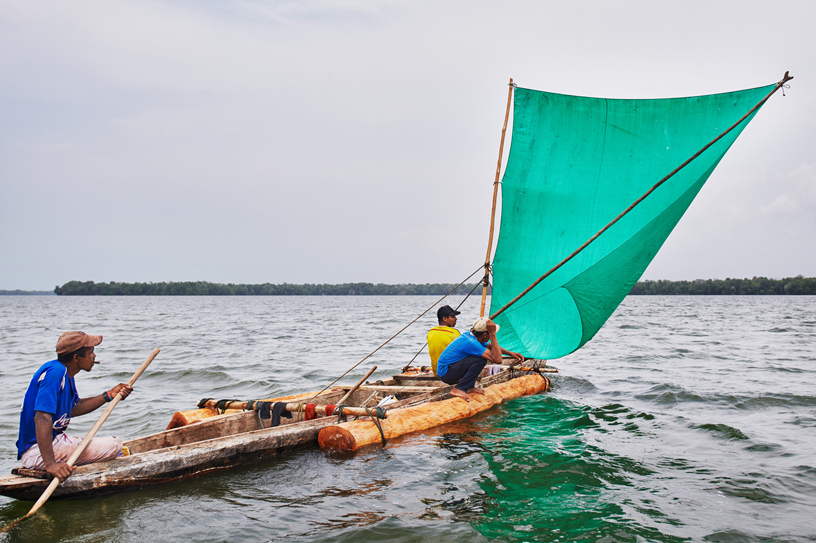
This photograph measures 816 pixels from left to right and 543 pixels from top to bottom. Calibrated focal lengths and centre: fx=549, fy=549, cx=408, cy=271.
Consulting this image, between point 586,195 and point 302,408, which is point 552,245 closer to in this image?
point 586,195

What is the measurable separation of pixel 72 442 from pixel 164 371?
11319 millimetres

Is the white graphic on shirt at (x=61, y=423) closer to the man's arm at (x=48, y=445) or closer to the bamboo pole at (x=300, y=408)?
the man's arm at (x=48, y=445)

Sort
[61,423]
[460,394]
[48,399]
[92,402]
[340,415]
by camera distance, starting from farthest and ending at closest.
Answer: [460,394], [340,415], [92,402], [61,423], [48,399]

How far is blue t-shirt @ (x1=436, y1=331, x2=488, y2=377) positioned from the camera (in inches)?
350

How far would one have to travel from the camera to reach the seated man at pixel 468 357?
893 centimetres

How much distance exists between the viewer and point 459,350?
9.05m

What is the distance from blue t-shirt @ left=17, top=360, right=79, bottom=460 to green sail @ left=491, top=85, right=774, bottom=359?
8293 millimetres

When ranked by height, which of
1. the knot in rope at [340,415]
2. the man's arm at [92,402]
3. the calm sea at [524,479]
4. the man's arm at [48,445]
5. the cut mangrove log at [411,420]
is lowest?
the calm sea at [524,479]

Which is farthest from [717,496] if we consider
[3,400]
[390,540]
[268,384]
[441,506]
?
[3,400]

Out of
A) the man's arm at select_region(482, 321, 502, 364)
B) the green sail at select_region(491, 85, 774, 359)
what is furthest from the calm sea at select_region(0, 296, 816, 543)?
the green sail at select_region(491, 85, 774, 359)

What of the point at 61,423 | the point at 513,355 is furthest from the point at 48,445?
the point at 513,355

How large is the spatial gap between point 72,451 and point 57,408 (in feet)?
2.08

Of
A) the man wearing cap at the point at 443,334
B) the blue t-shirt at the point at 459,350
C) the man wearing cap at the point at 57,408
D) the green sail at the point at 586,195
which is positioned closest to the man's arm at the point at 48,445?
the man wearing cap at the point at 57,408

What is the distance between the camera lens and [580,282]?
34.4ft
